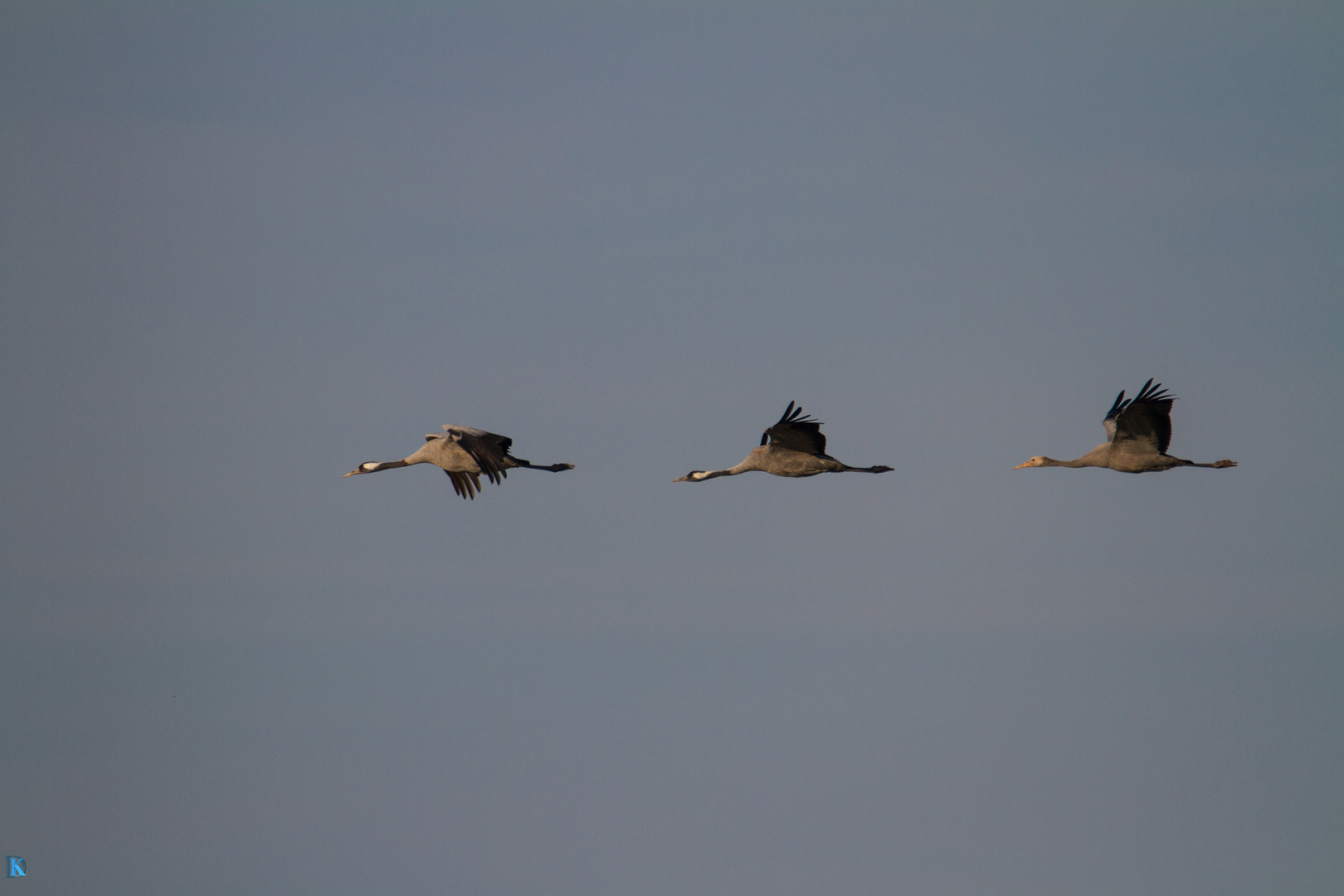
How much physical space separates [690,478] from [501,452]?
4.67 m

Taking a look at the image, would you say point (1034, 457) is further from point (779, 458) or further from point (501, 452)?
point (501, 452)

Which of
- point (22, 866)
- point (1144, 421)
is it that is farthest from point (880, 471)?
point (22, 866)

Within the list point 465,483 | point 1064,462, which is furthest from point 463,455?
point 1064,462

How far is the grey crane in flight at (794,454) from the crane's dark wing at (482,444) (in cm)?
496

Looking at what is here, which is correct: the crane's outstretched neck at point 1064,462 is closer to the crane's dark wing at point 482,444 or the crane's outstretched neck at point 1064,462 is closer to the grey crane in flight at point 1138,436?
the grey crane in flight at point 1138,436

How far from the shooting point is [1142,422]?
47031 millimetres

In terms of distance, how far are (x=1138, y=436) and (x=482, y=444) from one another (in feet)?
44.3

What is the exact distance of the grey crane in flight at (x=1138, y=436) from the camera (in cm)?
4672

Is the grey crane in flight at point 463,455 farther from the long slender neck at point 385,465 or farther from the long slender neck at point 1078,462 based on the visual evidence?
the long slender neck at point 1078,462

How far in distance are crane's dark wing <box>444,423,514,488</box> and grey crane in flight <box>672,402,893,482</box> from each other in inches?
195

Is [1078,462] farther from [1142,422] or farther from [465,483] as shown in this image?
[465,483]

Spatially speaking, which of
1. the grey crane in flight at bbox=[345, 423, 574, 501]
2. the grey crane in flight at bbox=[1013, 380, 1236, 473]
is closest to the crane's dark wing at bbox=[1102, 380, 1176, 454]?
the grey crane in flight at bbox=[1013, 380, 1236, 473]

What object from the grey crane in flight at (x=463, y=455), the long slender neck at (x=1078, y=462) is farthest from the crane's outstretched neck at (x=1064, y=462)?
the grey crane in flight at (x=463, y=455)

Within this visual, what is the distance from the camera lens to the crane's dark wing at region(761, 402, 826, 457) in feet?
154
